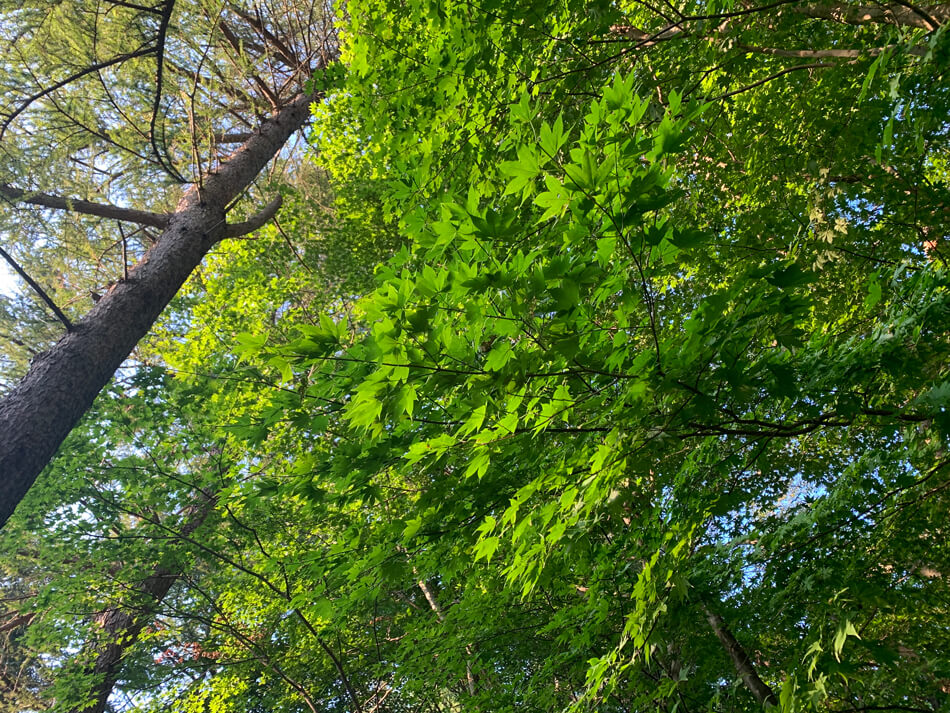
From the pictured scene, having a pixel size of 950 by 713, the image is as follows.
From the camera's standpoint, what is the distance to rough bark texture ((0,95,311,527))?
3553 millimetres

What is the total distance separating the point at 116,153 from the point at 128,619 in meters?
6.02

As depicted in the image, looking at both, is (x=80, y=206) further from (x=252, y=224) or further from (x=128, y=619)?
(x=128, y=619)

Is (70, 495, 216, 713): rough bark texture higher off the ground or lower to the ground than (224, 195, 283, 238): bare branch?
lower

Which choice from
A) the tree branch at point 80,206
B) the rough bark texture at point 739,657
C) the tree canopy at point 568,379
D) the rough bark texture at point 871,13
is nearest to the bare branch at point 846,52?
the tree canopy at point 568,379

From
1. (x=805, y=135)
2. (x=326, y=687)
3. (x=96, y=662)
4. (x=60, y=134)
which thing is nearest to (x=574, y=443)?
(x=805, y=135)

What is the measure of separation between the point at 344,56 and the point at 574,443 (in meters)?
5.46

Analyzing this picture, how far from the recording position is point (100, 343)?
4309 millimetres

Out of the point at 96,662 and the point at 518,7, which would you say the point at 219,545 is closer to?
the point at 96,662

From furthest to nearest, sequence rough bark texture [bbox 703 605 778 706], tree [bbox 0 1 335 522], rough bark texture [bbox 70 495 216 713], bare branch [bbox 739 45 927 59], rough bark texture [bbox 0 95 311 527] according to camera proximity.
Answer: rough bark texture [bbox 70 495 216 713] < tree [bbox 0 1 335 522] < rough bark texture [bbox 0 95 311 527] < rough bark texture [bbox 703 605 778 706] < bare branch [bbox 739 45 927 59]

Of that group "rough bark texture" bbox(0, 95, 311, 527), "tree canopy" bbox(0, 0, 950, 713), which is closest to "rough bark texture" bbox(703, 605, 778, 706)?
"tree canopy" bbox(0, 0, 950, 713)

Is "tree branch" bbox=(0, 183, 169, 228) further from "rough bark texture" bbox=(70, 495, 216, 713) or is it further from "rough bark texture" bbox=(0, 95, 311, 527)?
"rough bark texture" bbox=(70, 495, 216, 713)

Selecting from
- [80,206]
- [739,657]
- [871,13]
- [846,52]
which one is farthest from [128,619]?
[871,13]

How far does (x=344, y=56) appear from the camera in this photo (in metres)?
5.59

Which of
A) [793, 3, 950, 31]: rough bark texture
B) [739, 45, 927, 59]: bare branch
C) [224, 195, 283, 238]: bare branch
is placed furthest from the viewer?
[224, 195, 283, 238]: bare branch
